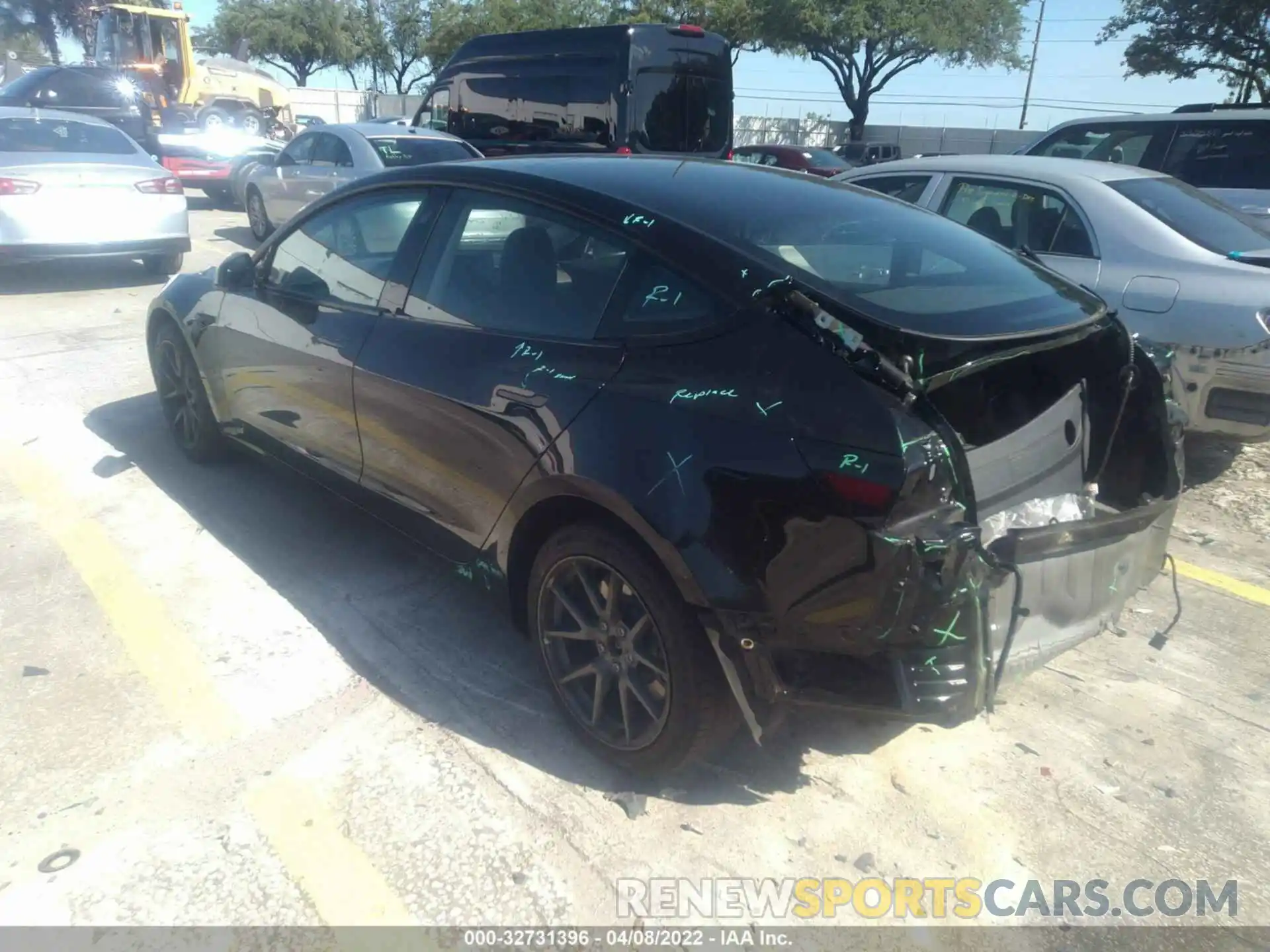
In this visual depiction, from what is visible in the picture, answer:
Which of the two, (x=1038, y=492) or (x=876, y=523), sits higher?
(x=876, y=523)

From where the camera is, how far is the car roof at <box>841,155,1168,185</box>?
17.9ft

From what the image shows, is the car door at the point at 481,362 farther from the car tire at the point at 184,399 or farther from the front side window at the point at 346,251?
the car tire at the point at 184,399

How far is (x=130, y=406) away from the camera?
237 inches

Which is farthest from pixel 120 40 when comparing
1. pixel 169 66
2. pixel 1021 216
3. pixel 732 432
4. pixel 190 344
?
pixel 732 432

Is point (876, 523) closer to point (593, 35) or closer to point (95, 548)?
point (95, 548)

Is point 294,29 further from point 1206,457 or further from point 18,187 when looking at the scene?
point 1206,457

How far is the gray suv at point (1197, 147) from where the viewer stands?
7.20 metres

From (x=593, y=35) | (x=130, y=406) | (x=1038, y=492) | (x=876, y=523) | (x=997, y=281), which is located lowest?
(x=130, y=406)

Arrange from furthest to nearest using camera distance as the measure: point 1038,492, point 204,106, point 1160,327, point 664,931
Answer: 1. point 204,106
2. point 1160,327
3. point 1038,492
4. point 664,931

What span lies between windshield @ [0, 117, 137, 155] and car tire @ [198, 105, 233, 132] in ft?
43.1

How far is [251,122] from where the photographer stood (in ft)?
80.4

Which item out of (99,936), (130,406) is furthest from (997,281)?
(130,406)

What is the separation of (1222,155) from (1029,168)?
9.36 feet

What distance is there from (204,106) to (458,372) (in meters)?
24.1
